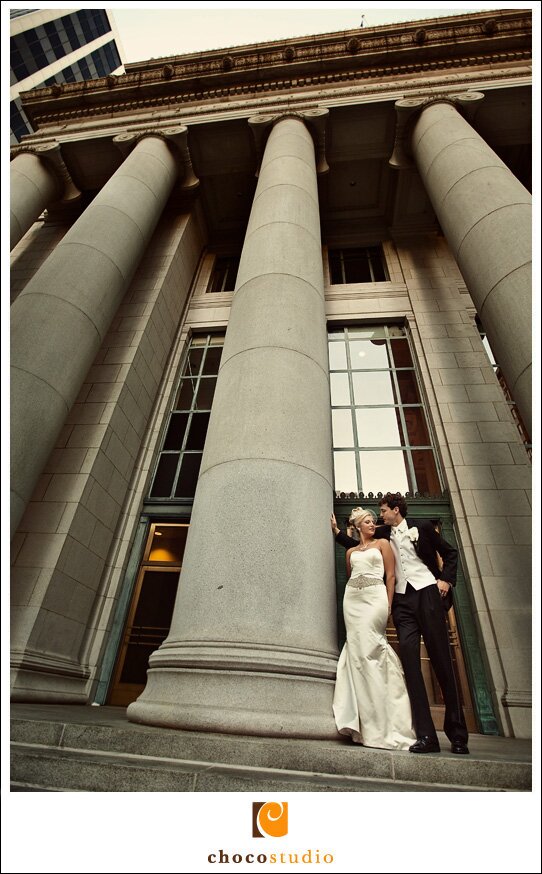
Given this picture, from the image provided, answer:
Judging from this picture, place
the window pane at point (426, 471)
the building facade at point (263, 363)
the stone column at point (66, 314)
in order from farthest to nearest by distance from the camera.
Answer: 1. the window pane at point (426, 471)
2. the stone column at point (66, 314)
3. the building facade at point (263, 363)

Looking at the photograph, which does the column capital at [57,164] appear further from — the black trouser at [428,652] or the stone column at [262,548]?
the black trouser at [428,652]

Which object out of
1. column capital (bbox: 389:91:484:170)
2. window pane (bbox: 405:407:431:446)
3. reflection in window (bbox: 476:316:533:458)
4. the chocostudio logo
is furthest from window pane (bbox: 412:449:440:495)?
column capital (bbox: 389:91:484:170)

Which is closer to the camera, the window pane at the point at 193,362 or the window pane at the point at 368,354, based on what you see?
the window pane at the point at 368,354

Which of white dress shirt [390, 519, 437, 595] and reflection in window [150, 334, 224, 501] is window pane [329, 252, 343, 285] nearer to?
reflection in window [150, 334, 224, 501]

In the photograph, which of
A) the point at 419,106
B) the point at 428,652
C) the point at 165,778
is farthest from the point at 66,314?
the point at 419,106

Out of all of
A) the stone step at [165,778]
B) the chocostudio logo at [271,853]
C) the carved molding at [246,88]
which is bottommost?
the chocostudio logo at [271,853]

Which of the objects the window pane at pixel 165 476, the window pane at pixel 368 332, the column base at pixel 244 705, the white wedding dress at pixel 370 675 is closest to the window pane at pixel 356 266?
the window pane at pixel 368 332

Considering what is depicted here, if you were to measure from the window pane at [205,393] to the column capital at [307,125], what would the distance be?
246 inches

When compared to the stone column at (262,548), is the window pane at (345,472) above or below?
above

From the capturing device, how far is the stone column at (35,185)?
12562 millimetres

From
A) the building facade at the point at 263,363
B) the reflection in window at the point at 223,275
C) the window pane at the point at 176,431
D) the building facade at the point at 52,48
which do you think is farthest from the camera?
the building facade at the point at 52,48

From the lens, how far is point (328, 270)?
14453mm

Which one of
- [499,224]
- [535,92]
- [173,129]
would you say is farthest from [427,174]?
[173,129]

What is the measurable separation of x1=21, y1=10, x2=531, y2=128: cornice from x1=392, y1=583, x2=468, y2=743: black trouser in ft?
50.9
